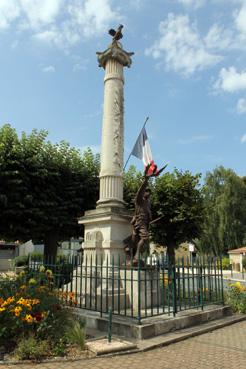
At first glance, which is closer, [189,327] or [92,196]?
[189,327]

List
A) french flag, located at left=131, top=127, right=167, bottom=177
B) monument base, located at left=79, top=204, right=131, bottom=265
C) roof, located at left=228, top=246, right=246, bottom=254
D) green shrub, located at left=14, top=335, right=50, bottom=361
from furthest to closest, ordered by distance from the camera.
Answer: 1. roof, located at left=228, top=246, right=246, bottom=254
2. french flag, located at left=131, top=127, right=167, bottom=177
3. monument base, located at left=79, top=204, right=131, bottom=265
4. green shrub, located at left=14, top=335, right=50, bottom=361

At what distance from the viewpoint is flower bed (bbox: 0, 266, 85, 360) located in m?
5.61

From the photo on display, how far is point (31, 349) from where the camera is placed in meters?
5.48

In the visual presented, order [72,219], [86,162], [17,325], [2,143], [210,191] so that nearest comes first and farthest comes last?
[17,325] < [2,143] < [72,219] < [86,162] < [210,191]

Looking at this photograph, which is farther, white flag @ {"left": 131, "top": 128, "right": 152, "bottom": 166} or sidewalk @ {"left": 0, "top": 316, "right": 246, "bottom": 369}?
white flag @ {"left": 131, "top": 128, "right": 152, "bottom": 166}

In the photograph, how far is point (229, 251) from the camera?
123 ft

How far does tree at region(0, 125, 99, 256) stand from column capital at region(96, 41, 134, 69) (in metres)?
5.00

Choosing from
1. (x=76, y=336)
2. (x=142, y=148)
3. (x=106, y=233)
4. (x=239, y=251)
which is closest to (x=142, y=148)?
(x=142, y=148)

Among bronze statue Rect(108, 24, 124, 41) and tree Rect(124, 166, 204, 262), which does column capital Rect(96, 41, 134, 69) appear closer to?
bronze statue Rect(108, 24, 124, 41)

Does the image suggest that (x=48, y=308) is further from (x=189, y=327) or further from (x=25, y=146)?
(x=25, y=146)

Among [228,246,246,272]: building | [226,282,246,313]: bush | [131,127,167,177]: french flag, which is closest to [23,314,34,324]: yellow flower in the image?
[226,282,246,313]: bush

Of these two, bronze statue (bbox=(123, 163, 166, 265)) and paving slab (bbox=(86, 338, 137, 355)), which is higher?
bronze statue (bbox=(123, 163, 166, 265))

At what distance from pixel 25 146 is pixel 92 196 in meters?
3.85

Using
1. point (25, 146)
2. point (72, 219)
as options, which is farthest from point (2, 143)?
point (72, 219)
